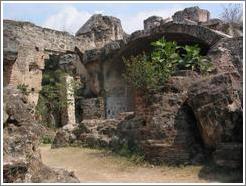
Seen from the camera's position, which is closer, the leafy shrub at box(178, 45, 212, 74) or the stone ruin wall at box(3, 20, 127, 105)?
the leafy shrub at box(178, 45, 212, 74)

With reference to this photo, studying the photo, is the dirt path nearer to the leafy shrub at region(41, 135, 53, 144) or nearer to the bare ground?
the bare ground

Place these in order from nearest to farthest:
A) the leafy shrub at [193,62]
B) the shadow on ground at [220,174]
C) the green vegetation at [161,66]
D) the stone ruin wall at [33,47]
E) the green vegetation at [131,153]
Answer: the shadow on ground at [220,174]
the green vegetation at [131,153]
the green vegetation at [161,66]
the leafy shrub at [193,62]
the stone ruin wall at [33,47]

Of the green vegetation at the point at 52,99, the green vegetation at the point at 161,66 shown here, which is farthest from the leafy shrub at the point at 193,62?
the green vegetation at the point at 52,99

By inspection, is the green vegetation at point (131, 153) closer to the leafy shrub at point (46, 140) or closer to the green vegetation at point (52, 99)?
the leafy shrub at point (46, 140)

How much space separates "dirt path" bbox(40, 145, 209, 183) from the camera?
7438mm

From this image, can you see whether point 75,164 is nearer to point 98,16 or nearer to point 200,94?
point 200,94

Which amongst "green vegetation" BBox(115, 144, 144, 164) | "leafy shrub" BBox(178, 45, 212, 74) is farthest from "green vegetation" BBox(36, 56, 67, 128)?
"leafy shrub" BBox(178, 45, 212, 74)

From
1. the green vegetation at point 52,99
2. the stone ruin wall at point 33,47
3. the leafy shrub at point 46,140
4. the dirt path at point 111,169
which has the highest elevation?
the stone ruin wall at point 33,47

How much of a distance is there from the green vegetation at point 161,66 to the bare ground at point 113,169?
1685mm

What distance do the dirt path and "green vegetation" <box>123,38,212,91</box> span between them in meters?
1.69

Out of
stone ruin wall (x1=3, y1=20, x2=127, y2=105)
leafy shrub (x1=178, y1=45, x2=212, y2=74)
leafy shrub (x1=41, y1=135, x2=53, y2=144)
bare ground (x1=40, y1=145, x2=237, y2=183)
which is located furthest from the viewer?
stone ruin wall (x1=3, y1=20, x2=127, y2=105)

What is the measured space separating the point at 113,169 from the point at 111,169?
0.04 meters

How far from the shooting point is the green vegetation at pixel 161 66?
925 cm

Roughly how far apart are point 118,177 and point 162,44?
3.64 m
